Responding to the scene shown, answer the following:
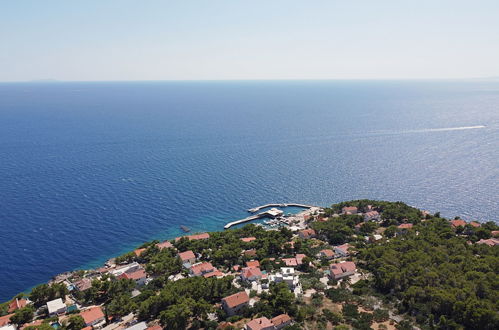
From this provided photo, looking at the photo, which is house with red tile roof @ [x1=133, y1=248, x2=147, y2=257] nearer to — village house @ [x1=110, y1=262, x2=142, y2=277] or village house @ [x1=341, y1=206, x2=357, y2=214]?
village house @ [x1=110, y1=262, x2=142, y2=277]

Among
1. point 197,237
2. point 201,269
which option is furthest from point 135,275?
point 197,237

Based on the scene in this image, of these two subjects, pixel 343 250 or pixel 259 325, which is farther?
pixel 343 250

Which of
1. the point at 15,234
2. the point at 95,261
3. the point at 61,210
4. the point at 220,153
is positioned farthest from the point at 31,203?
the point at 220,153

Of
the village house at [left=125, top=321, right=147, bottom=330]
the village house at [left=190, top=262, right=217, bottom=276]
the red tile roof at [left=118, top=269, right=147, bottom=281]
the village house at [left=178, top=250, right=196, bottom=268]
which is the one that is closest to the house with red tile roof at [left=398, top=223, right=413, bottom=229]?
the village house at [left=190, top=262, right=217, bottom=276]

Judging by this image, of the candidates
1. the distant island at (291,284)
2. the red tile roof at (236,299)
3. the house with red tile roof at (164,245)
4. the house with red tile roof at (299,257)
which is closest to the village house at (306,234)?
the distant island at (291,284)

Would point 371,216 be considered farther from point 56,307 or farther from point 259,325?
point 56,307

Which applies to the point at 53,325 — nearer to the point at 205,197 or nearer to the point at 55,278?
the point at 55,278
